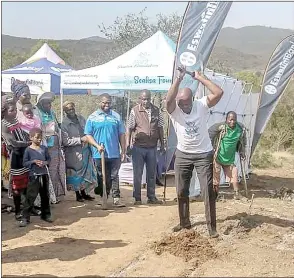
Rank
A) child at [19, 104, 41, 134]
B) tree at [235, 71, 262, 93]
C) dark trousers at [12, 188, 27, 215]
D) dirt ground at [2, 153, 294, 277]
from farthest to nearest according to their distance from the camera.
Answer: tree at [235, 71, 262, 93] < child at [19, 104, 41, 134] < dark trousers at [12, 188, 27, 215] < dirt ground at [2, 153, 294, 277]

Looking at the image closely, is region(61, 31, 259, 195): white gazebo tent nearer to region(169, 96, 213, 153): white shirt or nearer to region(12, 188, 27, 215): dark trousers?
region(169, 96, 213, 153): white shirt

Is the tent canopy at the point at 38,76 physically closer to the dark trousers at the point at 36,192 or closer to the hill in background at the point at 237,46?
the dark trousers at the point at 36,192

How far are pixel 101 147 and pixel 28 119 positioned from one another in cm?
125

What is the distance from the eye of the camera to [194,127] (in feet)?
20.0

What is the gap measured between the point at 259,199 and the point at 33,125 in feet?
15.0

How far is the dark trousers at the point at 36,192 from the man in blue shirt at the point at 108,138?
1.32 m

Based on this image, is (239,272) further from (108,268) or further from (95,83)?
(95,83)

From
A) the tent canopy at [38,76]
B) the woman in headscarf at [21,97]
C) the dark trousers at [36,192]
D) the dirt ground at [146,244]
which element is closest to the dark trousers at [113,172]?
the dirt ground at [146,244]

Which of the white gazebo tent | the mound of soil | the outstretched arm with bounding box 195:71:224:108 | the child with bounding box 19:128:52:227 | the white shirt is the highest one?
the white gazebo tent

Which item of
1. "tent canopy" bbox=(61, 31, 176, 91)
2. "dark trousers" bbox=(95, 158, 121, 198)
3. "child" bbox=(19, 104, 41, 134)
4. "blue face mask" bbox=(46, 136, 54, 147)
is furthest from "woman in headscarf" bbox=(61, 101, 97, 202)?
"tent canopy" bbox=(61, 31, 176, 91)

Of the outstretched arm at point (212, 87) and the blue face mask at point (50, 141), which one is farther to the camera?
the blue face mask at point (50, 141)

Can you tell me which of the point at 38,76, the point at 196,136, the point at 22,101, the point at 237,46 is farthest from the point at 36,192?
the point at 237,46

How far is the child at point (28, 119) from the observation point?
23.1ft

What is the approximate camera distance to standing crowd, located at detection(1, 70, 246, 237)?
6164mm
